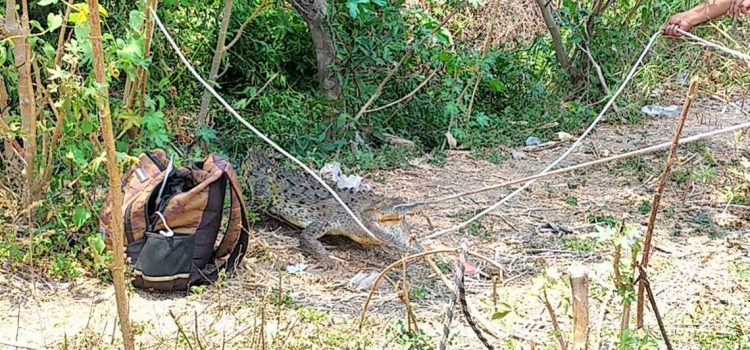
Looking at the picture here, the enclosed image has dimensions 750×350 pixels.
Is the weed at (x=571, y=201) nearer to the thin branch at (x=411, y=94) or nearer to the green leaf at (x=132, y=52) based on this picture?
the thin branch at (x=411, y=94)

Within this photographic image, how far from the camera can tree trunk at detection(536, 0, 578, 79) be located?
5.72 m

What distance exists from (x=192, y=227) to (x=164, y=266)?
0.66ft

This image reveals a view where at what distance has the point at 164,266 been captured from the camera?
3.04 meters

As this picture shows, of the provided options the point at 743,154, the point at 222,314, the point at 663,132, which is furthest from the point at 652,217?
the point at 663,132

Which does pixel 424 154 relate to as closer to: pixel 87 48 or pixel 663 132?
pixel 663 132

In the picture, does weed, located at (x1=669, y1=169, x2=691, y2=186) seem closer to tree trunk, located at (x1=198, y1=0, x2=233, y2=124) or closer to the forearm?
the forearm

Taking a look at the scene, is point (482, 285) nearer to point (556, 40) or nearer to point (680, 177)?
point (680, 177)

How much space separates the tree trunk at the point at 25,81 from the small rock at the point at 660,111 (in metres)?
4.05

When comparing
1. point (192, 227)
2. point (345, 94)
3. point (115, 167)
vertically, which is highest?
point (345, 94)

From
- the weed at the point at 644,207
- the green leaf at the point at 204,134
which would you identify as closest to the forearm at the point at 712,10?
the weed at the point at 644,207

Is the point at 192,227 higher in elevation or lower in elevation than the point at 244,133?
lower

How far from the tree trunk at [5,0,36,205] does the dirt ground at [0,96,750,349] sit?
499 millimetres

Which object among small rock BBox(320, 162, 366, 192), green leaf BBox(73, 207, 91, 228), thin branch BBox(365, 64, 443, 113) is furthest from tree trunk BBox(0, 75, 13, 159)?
thin branch BBox(365, 64, 443, 113)

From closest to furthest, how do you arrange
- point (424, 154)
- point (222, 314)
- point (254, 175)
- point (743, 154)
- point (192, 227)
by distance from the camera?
point (222, 314) → point (192, 227) → point (254, 175) → point (743, 154) → point (424, 154)
